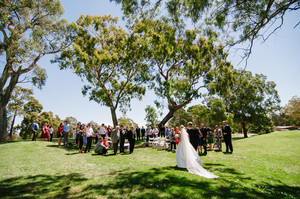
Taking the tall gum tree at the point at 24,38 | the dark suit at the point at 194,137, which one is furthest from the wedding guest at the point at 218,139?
the tall gum tree at the point at 24,38

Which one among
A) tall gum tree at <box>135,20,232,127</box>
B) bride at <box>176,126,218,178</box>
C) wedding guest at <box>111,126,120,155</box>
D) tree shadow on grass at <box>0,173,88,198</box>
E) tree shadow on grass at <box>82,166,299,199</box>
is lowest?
tree shadow on grass at <box>82,166,299,199</box>

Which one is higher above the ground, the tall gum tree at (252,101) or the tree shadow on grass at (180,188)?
the tall gum tree at (252,101)

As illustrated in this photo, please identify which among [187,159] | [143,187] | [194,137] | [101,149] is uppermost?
[194,137]

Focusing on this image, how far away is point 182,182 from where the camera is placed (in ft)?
18.6

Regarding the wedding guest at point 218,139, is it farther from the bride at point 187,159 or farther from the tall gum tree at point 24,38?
the tall gum tree at point 24,38

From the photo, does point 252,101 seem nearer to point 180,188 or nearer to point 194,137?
point 194,137

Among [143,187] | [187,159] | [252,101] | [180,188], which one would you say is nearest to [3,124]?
[143,187]

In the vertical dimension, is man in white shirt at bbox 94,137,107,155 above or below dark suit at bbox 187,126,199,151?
below

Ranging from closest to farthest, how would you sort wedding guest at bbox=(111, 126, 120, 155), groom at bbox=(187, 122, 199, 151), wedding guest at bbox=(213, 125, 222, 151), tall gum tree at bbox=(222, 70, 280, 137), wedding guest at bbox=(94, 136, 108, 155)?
groom at bbox=(187, 122, 199, 151), wedding guest at bbox=(94, 136, 108, 155), wedding guest at bbox=(111, 126, 120, 155), wedding guest at bbox=(213, 125, 222, 151), tall gum tree at bbox=(222, 70, 280, 137)

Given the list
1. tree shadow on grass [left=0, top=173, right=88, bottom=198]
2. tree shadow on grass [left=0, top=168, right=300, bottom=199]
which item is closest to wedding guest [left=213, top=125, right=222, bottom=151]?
tree shadow on grass [left=0, top=168, right=300, bottom=199]

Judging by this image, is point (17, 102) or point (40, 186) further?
point (17, 102)

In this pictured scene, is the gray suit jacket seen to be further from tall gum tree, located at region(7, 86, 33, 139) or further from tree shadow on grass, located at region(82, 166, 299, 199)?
tall gum tree, located at region(7, 86, 33, 139)

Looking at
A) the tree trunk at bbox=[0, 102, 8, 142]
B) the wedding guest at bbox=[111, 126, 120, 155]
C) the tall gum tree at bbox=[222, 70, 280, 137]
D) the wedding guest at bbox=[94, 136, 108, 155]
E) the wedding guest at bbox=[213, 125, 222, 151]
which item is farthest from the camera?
the tall gum tree at bbox=[222, 70, 280, 137]

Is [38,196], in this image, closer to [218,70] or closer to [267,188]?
[267,188]
